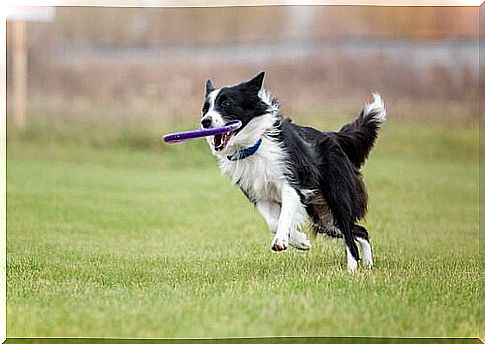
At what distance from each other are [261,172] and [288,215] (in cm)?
24

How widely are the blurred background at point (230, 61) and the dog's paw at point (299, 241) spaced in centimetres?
65

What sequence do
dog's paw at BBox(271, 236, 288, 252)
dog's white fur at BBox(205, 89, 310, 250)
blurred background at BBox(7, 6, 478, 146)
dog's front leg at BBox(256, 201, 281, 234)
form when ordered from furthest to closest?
blurred background at BBox(7, 6, 478, 146) → dog's front leg at BBox(256, 201, 281, 234) → dog's white fur at BBox(205, 89, 310, 250) → dog's paw at BBox(271, 236, 288, 252)

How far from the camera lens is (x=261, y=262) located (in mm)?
4469

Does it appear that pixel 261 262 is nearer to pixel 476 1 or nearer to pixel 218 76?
pixel 218 76

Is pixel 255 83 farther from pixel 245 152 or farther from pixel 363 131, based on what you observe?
pixel 363 131

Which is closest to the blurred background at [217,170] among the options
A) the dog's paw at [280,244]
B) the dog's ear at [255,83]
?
the dog's paw at [280,244]

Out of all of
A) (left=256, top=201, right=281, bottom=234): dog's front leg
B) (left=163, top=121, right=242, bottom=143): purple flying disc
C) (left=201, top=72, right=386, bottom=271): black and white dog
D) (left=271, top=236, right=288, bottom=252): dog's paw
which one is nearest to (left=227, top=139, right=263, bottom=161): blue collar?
(left=201, top=72, right=386, bottom=271): black and white dog

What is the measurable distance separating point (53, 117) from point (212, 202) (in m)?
1.00

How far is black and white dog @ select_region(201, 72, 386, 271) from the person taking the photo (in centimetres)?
416

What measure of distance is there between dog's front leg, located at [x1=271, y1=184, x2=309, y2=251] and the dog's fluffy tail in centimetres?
44

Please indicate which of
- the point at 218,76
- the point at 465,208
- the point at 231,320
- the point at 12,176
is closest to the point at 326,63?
the point at 218,76

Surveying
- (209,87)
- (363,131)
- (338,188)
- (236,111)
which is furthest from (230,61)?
(338,188)

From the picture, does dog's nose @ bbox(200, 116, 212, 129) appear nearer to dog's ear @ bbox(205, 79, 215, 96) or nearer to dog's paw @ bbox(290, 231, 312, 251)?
dog's ear @ bbox(205, 79, 215, 96)

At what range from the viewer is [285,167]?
4191 mm
